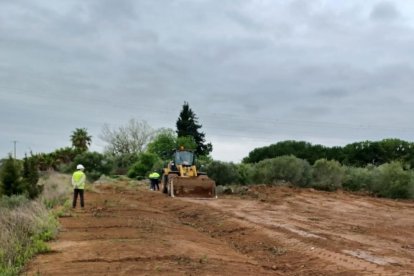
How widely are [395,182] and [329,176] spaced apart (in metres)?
4.96

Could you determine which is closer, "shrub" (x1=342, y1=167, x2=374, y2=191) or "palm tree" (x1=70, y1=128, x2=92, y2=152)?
"shrub" (x1=342, y1=167, x2=374, y2=191)

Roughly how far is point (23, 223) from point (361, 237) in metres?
8.71

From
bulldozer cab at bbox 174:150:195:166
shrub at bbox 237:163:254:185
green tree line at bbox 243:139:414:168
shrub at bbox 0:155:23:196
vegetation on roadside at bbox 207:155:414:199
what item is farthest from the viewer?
green tree line at bbox 243:139:414:168

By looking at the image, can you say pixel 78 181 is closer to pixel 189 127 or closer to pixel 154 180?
pixel 154 180

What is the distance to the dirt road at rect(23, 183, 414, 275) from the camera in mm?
9906

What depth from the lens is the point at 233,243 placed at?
14.9 meters

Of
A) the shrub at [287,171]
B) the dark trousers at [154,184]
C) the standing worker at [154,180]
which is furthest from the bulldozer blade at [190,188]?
the shrub at [287,171]

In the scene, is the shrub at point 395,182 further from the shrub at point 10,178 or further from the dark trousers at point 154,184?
the shrub at point 10,178

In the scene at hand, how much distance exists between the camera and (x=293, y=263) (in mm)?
11727

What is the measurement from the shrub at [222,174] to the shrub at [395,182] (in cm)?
1087

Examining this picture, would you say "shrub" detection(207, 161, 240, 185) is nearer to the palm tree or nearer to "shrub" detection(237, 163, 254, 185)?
"shrub" detection(237, 163, 254, 185)

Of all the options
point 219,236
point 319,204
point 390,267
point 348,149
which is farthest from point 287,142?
point 390,267

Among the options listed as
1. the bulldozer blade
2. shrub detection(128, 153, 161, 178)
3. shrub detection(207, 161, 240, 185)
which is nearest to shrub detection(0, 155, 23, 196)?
the bulldozer blade

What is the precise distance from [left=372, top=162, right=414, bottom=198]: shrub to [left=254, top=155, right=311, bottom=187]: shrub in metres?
5.05
